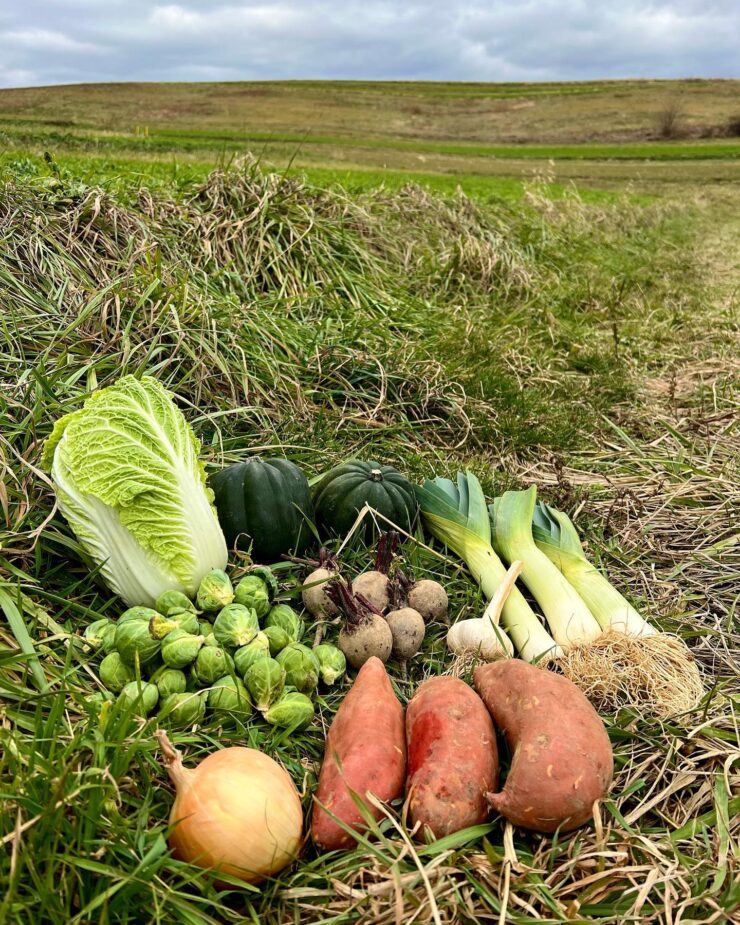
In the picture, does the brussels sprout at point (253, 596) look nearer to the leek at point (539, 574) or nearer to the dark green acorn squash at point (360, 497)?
the dark green acorn squash at point (360, 497)

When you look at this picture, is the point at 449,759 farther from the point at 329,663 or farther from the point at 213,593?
the point at 213,593

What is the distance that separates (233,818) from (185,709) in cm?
49

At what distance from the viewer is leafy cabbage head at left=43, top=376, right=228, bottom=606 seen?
2.71 meters

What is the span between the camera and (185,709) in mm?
2205

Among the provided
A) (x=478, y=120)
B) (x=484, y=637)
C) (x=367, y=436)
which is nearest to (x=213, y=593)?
(x=484, y=637)

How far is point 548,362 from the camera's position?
255 inches

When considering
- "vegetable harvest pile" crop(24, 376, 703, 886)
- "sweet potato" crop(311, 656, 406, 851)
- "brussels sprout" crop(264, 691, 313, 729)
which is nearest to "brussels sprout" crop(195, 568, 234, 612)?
"vegetable harvest pile" crop(24, 376, 703, 886)

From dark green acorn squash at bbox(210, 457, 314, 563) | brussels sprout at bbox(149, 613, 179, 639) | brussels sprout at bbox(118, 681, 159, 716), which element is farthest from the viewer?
dark green acorn squash at bbox(210, 457, 314, 563)

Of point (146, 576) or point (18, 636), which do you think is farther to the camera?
point (146, 576)

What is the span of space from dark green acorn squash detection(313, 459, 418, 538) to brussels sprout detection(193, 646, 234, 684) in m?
1.20

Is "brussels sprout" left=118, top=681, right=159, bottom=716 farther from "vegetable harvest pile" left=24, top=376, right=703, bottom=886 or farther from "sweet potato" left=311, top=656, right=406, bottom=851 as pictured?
"sweet potato" left=311, top=656, right=406, bottom=851

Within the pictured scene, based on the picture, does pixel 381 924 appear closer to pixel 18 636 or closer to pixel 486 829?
pixel 486 829

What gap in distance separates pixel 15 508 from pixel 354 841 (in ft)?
6.42

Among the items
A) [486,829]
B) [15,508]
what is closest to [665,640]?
[486,829]
